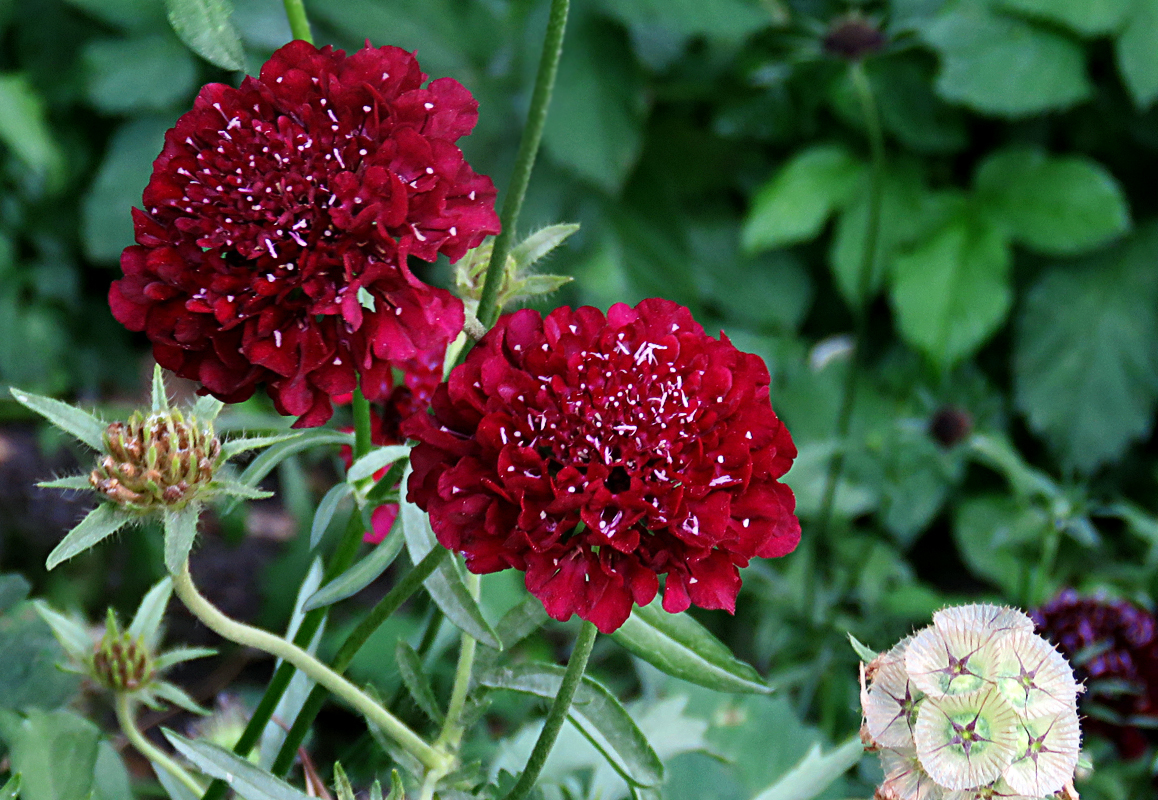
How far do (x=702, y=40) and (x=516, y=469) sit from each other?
1.90 metres

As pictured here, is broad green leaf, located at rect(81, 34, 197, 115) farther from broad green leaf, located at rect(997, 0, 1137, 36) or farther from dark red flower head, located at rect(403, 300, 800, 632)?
dark red flower head, located at rect(403, 300, 800, 632)

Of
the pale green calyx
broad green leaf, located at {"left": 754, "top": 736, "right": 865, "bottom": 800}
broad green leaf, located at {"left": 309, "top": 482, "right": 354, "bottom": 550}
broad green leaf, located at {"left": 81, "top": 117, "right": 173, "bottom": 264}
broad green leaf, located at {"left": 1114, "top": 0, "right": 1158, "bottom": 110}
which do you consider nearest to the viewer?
the pale green calyx

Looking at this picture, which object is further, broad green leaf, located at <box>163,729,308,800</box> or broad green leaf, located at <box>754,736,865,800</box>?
broad green leaf, located at <box>754,736,865,800</box>

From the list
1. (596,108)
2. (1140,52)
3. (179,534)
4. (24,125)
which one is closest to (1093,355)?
(1140,52)

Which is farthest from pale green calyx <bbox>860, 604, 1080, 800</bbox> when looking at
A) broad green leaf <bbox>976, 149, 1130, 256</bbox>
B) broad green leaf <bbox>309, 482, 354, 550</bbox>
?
broad green leaf <bbox>976, 149, 1130, 256</bbox>

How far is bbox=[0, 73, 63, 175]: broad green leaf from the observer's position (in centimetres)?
183

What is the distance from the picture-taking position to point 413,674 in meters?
0.69

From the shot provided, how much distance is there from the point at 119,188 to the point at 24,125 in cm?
24

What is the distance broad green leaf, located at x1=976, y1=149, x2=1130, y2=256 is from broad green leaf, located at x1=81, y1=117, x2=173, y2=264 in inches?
62.4

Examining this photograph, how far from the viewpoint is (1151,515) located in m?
2.04

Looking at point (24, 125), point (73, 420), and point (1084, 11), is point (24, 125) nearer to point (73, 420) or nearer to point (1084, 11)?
point (73, 420)

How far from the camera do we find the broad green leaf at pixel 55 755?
66 cm

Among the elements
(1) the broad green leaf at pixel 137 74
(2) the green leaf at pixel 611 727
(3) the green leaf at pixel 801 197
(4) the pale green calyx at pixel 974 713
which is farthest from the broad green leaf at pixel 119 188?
(4) the pale green calyx at pixel 974 713

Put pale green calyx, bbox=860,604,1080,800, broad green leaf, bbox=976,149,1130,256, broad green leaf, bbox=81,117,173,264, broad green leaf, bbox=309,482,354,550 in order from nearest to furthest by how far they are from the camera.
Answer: pale green calyx, bbox=860,604,1080,800 < broad green leaf, bbox=309,482,354,550 < broad green leaf, bbox=976,149,1130,256 < broad green leaf, bbox=81,117,173,264
